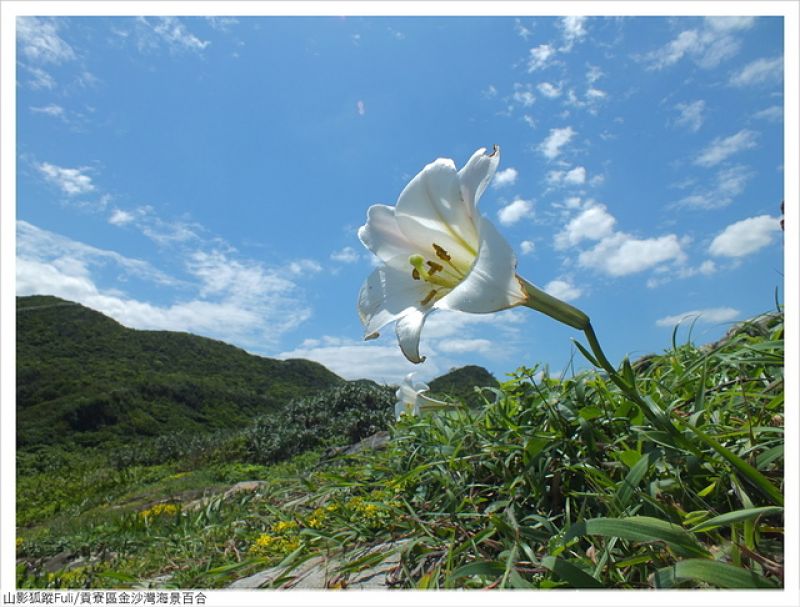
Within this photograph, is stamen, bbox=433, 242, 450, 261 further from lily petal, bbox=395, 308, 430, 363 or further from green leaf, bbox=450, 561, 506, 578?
green leaf, bbox=450, 561, 506, 578

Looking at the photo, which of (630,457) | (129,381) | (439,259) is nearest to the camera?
(630,457)

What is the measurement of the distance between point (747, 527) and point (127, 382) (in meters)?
25.7

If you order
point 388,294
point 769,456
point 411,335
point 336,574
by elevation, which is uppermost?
point 388,294

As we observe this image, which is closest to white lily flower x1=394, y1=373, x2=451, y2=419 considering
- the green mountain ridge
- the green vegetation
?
the green vegetation

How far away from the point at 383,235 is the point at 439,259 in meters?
0.17

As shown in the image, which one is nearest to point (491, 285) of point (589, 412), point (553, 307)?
point (553, 307)

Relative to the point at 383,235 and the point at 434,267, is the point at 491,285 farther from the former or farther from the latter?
the point at 383,235

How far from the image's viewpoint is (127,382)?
76.5ft

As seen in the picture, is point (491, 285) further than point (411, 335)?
No

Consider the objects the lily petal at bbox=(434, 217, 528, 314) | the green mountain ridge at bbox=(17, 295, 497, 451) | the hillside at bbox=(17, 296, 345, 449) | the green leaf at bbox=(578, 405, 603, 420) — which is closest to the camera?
the lily petal at bbox=(434, 217, 528, 314)

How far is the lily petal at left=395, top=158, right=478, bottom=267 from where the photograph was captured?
48.9 inches

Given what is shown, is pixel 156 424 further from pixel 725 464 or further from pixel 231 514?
pixel 725 464

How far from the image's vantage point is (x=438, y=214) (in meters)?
1.33

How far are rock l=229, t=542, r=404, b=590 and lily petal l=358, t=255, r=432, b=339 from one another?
0.66m
